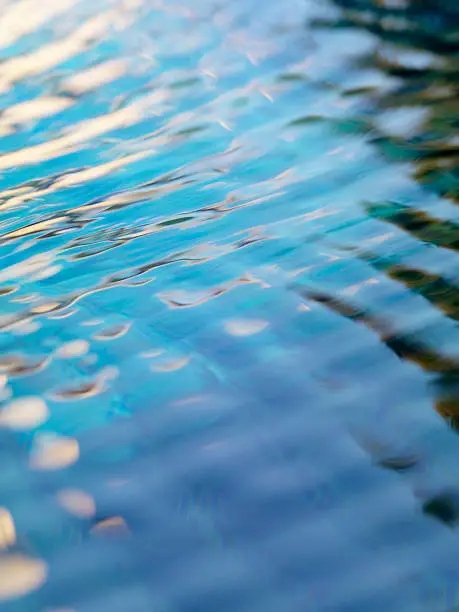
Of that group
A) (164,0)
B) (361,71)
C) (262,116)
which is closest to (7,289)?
(262,116)

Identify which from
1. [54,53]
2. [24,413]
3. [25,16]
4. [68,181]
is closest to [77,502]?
[24,413]

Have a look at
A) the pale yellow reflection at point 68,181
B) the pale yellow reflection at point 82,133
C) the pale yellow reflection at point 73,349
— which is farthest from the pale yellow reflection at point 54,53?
the pale yellow reflection at point 73,349

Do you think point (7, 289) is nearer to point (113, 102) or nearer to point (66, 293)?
point (66, 293)

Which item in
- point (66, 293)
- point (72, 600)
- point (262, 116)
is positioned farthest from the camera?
point (262, 116)

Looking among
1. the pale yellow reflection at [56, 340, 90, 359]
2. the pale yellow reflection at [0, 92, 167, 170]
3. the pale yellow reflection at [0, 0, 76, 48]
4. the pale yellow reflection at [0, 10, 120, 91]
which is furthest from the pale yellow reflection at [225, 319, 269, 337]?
the pale yellow reflection at [0, 0, 76, 48]

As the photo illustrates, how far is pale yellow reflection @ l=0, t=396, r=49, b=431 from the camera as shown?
2.69 ft

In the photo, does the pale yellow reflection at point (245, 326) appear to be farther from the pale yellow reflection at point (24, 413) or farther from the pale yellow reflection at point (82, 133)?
the pale yellow reflection at point (82, 133)

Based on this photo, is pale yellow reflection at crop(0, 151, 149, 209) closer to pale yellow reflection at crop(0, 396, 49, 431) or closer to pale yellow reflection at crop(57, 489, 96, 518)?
pale yellow reflection at crop(0, 396, 49, 431)

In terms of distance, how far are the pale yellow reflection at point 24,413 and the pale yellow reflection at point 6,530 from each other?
0.42 feet

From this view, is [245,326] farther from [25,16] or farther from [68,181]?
[25,16]

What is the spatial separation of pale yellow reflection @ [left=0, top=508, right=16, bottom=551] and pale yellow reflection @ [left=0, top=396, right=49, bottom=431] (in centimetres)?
13

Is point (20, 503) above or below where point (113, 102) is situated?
below

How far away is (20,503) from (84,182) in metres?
0.81

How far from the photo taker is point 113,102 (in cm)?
176
